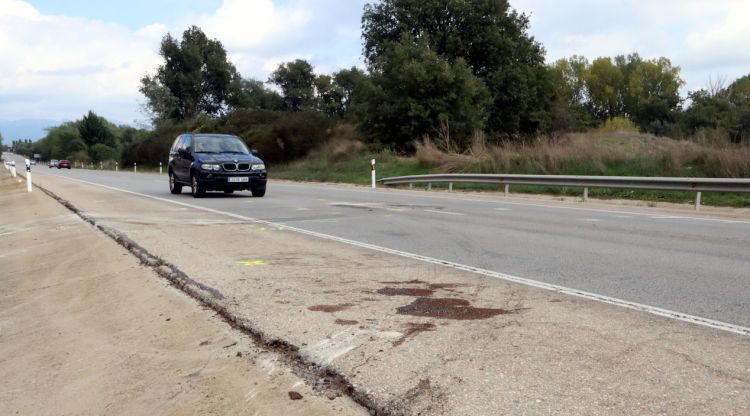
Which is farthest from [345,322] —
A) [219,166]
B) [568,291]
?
[219,166]

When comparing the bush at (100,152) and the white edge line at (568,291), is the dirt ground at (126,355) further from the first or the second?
the bush at (100,152)

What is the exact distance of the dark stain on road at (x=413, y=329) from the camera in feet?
13.5

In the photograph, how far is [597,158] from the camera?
21078mm

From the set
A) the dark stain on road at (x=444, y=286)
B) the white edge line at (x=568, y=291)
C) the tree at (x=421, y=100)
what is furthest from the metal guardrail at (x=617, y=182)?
the dark stain on road at (x=444, y=286)

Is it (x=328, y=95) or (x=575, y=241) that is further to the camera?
(x=328, y=95)

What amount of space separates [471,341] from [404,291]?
5.10ft

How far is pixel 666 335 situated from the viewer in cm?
423

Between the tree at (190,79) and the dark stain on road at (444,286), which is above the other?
the tree at (190,79)

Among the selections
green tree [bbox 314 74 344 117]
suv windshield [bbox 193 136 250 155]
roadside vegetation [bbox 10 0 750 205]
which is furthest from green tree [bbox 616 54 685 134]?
suv windshield [bbox 193 136 250 155]

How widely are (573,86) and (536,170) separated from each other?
246 feet

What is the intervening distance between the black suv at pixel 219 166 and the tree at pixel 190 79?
64.1 m

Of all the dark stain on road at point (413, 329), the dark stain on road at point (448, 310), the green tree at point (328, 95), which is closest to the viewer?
the dark stain on road at point (413, 329)

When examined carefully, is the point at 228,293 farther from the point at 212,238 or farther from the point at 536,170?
the point at 536,170

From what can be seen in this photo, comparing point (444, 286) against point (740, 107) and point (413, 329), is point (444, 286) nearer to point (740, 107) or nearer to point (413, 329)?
point (413, 329)
